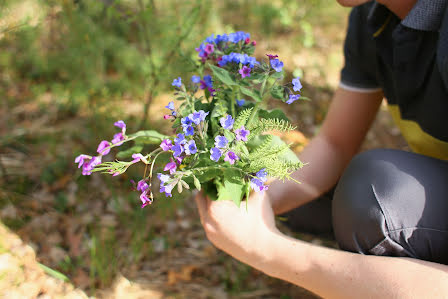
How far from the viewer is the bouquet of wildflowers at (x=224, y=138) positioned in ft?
2.61

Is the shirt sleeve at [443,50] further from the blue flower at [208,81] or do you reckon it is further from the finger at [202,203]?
the finger at [202,203]

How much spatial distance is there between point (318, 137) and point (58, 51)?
161 centimetres

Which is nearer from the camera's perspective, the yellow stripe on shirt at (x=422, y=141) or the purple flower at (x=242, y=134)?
the purple flower at (x=242, y=134)

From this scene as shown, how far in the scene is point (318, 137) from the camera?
5.00 ft

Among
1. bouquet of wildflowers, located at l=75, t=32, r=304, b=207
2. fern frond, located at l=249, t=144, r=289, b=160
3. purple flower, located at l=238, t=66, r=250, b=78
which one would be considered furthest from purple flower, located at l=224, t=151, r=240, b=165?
purple flower, located at l=238, t=66, r=250, b=78

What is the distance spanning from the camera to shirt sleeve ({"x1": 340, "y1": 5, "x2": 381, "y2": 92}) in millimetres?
1334

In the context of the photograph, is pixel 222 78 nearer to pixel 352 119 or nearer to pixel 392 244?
pixel 392 244

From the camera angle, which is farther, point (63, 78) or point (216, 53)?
point (63, 78)

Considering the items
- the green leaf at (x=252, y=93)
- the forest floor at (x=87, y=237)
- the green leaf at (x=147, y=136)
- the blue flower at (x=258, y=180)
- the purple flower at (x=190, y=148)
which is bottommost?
the forest floor at (x=87, y=237)

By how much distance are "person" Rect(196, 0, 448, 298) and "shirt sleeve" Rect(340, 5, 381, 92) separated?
37mm

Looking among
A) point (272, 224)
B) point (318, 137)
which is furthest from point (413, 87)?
point (272, 224)

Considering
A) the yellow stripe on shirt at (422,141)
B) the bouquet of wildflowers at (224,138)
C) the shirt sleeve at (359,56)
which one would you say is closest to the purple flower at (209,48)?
the bouquet of wildflowers at (224,138)

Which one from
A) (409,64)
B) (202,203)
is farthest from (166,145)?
(409,64)

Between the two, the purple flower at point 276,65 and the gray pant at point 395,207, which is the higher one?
the purple flower at point 276,65
